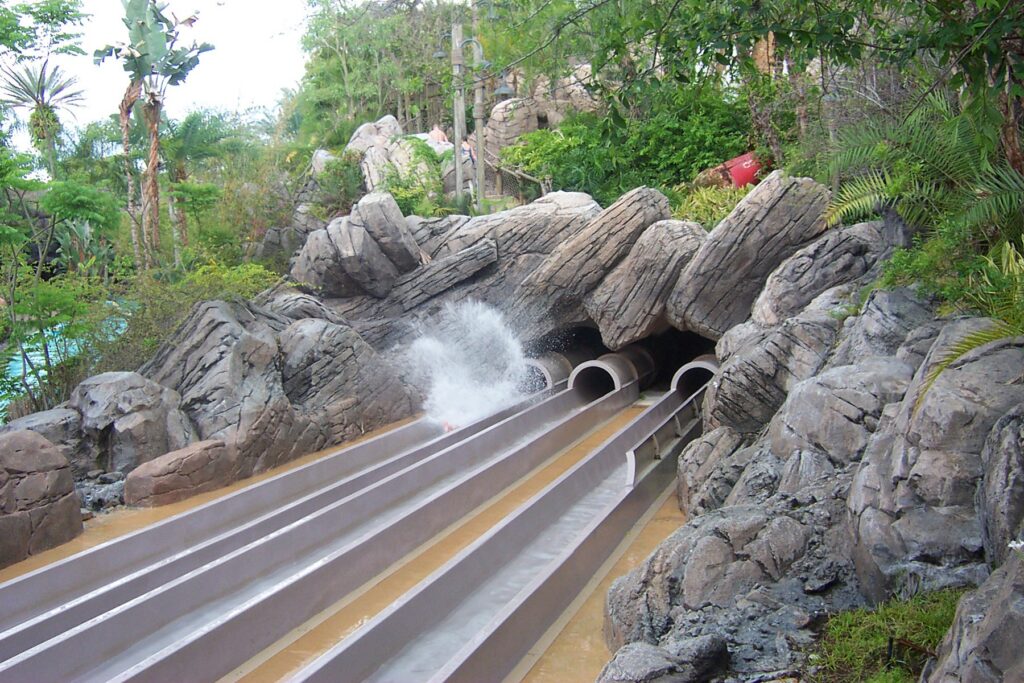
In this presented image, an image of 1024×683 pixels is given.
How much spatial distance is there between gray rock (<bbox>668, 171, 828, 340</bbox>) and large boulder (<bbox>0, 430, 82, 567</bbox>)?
7.24 m

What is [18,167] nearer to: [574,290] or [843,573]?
[574,290]

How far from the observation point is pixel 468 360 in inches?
488

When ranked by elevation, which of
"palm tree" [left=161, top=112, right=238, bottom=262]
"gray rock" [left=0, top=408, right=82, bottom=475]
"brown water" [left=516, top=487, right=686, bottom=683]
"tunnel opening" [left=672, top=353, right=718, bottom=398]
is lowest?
"brown water" [left=516, top=487, right=686, bottom=683]

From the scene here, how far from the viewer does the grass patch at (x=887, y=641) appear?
342 centimetres

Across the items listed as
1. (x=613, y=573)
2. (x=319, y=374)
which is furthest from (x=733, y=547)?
(x=319, y=374)

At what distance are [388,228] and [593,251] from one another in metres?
3.14

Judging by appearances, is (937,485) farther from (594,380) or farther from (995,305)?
(594,380)

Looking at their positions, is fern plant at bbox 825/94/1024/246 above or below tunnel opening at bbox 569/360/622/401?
above

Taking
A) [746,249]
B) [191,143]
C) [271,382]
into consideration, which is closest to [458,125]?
[191,143]

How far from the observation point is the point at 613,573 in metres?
6.12

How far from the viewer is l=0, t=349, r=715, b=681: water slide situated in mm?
4754

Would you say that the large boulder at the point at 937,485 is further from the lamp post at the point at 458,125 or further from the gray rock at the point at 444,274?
the lamp post at the point at 458,125

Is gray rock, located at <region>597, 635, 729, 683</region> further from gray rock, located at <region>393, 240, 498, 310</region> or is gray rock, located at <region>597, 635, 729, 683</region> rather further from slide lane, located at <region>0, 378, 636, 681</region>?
gray rock, located at <region>393, 240, 498, 310</region>

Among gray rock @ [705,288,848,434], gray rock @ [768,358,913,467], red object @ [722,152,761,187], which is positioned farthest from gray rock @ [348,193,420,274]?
gray rock @ [768,358,913,467]
